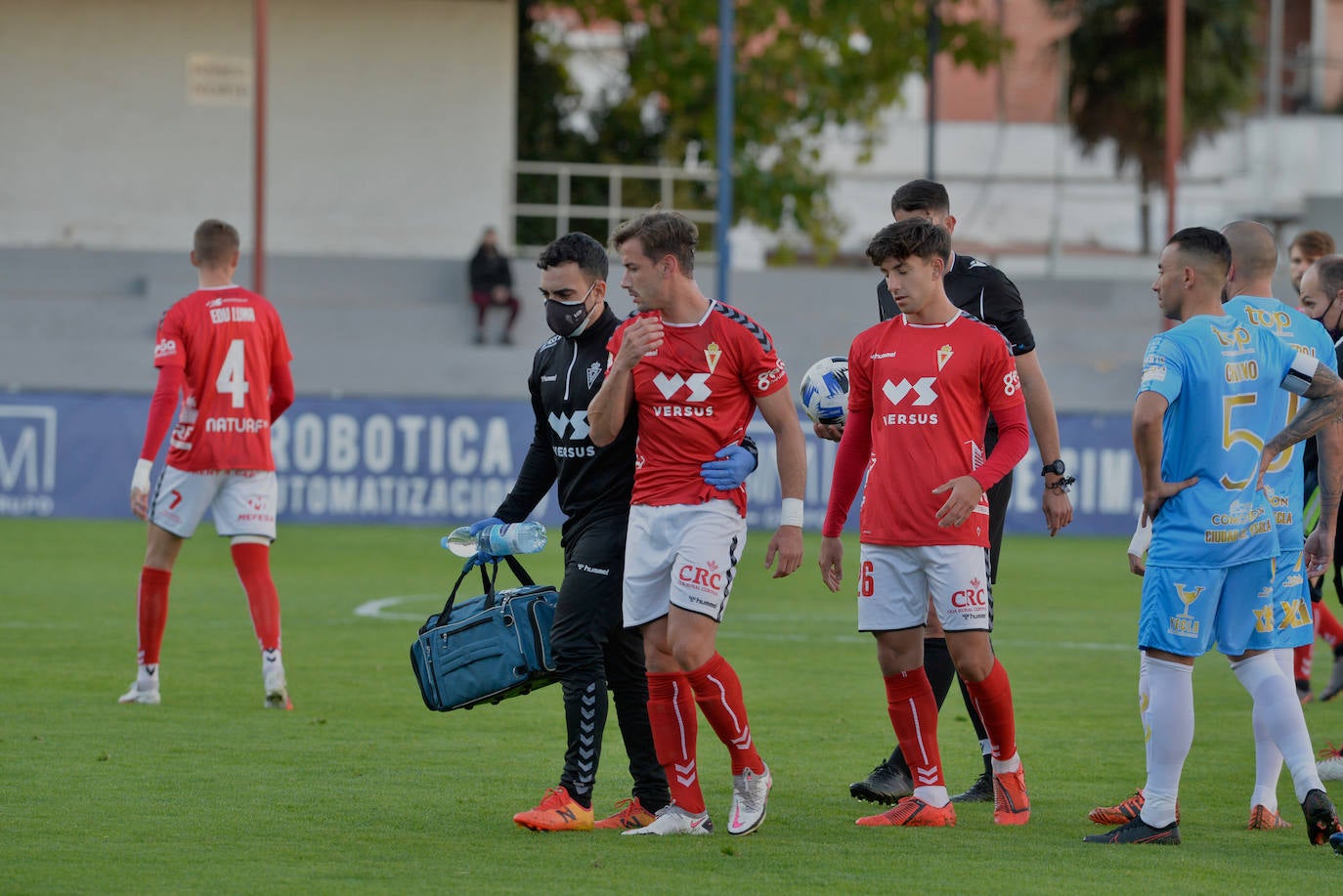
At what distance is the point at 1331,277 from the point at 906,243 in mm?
2442

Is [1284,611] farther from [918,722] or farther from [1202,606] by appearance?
[918,722]

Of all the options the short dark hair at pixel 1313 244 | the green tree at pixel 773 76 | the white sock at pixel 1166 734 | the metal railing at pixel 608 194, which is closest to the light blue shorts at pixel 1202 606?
the white sock at pixel 1166 734

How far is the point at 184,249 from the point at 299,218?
218cm

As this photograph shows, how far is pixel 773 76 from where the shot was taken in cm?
3359

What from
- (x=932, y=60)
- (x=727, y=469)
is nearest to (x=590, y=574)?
(x=727, y=469)

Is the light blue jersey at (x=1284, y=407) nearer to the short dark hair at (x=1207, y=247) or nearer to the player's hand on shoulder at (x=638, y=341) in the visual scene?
the short dark hair at (x=1207, y=247)

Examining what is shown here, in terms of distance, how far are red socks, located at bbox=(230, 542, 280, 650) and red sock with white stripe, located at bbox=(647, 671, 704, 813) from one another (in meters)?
3.36

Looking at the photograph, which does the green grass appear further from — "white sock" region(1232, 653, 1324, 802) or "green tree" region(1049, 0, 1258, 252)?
"green tree" region(1049, 0, 1258, 252)

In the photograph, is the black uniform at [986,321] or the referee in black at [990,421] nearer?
the referee in black at [990,421]

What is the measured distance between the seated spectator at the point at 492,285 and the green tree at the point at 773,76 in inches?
250

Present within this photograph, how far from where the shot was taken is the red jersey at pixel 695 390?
20.3 feet

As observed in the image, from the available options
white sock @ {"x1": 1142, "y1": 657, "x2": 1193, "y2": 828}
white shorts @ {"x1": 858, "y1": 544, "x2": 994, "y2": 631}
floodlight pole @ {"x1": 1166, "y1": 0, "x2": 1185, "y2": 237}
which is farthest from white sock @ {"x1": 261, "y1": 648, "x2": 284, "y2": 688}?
floodlight pole @ {"x1": 1166, "y1": 0, "x2": 1185, "y2": 237}

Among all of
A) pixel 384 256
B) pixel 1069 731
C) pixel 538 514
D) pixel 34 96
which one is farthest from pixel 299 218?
pixel 1069 731

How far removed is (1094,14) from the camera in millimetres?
38594
